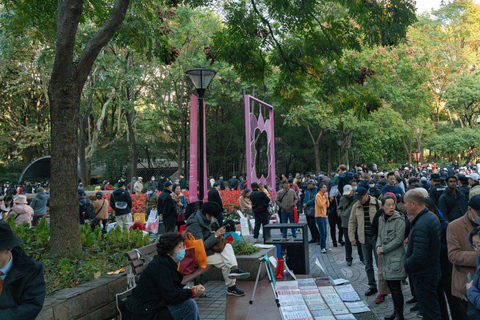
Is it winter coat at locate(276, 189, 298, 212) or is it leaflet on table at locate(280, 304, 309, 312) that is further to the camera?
winter coat at locate(276, 189, 298, 212)

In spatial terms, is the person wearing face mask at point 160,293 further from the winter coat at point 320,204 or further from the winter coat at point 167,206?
the winter coat at point 167,206

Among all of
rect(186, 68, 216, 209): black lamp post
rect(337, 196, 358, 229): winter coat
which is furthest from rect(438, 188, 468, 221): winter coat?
rect(186, 68, 216, 209): black lamp post

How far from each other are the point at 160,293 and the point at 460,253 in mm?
3261

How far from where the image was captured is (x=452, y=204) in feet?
28.7

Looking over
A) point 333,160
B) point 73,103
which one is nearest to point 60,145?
point 73,103

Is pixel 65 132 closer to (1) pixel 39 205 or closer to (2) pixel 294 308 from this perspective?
(2) pixel 294 308

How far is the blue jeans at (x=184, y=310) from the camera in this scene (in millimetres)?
4637

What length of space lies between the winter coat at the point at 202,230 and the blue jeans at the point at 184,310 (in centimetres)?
207

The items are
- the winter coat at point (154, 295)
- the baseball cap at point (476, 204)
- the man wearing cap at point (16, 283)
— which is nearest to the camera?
the man wearing cap at point (16, 283)

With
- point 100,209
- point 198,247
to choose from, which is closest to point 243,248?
point 198,247

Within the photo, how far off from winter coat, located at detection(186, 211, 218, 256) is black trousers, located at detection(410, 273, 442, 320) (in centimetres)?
322

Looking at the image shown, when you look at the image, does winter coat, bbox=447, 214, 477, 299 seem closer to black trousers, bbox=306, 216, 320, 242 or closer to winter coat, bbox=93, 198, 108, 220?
black trousers, bbox=306, 216, 320, 242

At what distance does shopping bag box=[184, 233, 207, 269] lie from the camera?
6.65 m

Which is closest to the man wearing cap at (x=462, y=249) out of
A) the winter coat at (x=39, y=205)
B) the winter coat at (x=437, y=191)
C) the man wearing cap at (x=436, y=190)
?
the man wearing cap at (x=436, y=190)
